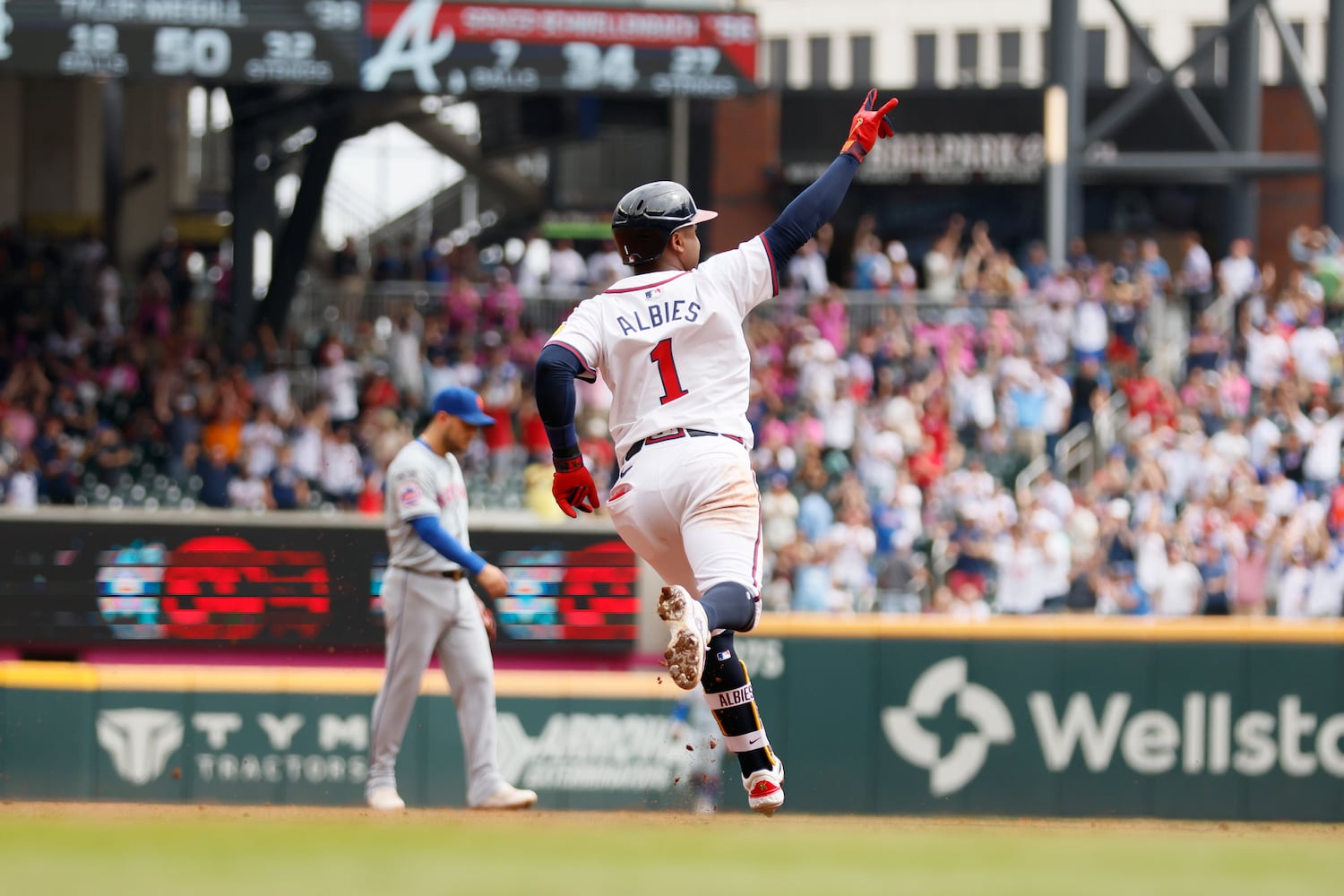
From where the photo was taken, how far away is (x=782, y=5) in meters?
41.9

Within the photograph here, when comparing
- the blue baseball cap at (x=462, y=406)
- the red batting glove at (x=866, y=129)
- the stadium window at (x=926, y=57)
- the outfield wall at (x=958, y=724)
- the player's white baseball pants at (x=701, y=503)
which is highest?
the stadium window at (x=926, y=57)

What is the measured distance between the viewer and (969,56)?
43812mm

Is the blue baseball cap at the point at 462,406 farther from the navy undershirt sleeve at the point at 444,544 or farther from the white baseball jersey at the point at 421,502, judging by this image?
the navy undershirt sleeve at the point at 444,544

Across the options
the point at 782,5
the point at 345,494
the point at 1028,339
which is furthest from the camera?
the point at 782,5

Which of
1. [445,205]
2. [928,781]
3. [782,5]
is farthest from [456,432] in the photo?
[782,5]

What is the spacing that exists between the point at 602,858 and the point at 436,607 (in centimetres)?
188

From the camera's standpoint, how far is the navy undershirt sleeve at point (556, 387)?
6.24m

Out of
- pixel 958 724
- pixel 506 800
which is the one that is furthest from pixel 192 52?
pixel 506 800

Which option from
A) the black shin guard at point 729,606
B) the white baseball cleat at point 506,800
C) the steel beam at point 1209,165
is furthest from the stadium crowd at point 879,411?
the black shin guard at point 729,606

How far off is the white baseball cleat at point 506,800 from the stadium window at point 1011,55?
36.5m

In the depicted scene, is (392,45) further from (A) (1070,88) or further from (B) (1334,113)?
(B) (1334,113)

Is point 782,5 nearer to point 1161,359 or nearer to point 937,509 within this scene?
point 1161,359

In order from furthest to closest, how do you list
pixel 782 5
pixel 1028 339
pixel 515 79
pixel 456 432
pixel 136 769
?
pixel 782 5 → pixel 1028 339 → pixel 515 79 → pixel 136 769 → pixel 456 432

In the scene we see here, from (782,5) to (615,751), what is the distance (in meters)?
32.8
